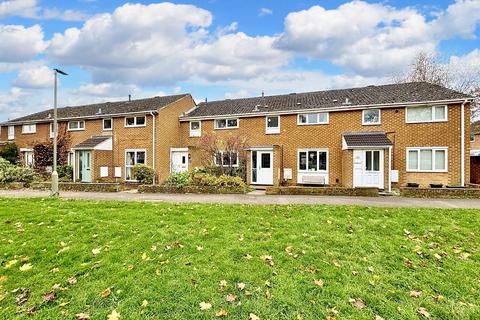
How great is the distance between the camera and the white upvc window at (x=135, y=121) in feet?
78.6

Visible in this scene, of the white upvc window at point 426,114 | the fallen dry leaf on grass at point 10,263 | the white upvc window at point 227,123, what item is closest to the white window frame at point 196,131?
the white upvc window at point 227,123

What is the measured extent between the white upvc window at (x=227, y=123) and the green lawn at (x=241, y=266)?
49.1 ft

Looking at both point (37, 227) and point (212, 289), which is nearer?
point (212, 289)

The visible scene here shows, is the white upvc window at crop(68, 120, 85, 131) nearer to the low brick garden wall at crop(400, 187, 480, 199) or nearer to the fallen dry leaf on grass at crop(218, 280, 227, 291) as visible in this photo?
the low brick garden wall at crop(400, 187, 480, 199)

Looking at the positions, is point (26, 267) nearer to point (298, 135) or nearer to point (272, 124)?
point (298, 135)

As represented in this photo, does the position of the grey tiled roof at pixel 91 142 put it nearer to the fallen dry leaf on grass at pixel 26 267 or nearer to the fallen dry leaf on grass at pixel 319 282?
the fallen dry leaf on grass at pixel 26 267

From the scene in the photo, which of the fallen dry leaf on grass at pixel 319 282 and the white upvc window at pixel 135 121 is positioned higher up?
the white upvc window at pixel 135 121

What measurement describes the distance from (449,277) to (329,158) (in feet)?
50.3

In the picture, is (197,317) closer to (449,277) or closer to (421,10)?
(449,277)

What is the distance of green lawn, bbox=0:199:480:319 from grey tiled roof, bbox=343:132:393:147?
9098mm

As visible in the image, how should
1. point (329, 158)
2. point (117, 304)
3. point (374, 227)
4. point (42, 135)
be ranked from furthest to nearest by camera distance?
point (42, 135)
point (329, 158)
point (374, 227)
point (117, 304)

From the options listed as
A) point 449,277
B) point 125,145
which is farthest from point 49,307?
point 125,145

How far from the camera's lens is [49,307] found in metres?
4.30

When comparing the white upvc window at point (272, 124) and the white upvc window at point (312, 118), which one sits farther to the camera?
the white upvc window at point (272, 124)
